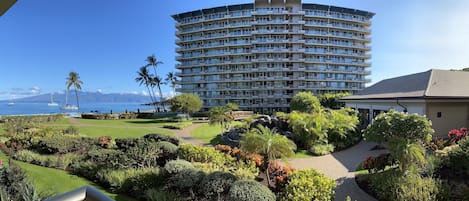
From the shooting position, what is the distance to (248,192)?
6.85m

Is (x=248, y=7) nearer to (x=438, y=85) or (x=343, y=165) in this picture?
(x=438, y=85)

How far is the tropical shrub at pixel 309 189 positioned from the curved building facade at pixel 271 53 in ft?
157

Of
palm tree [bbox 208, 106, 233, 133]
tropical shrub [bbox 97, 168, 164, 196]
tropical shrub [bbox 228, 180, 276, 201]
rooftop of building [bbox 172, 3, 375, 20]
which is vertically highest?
rooftop of building [bbox 172, 3, 375, 20]

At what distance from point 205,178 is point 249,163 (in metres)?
3.03

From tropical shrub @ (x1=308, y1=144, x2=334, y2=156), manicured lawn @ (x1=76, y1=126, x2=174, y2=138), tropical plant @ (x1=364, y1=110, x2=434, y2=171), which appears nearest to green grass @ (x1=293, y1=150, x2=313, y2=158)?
tropical shrub @ (x1=308, y1=144, x2=334, y2=156)

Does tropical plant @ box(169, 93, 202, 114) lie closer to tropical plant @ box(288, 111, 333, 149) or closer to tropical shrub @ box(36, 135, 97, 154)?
tropical shrub @ box(36, 135, 97, 154)

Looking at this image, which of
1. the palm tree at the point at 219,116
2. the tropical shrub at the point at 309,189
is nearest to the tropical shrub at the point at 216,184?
the tropical shrub at the point at 309,189

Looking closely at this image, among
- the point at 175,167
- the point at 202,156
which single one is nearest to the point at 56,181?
the point at 175,167

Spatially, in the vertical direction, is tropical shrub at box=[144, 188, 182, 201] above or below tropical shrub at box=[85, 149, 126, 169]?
below

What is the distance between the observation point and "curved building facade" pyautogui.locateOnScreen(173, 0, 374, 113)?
56594 millimetres

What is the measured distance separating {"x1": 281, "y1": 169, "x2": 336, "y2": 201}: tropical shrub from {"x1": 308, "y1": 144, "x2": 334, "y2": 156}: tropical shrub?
23.8 feet

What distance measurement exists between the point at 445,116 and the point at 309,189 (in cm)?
1380

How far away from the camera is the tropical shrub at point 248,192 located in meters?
6.72

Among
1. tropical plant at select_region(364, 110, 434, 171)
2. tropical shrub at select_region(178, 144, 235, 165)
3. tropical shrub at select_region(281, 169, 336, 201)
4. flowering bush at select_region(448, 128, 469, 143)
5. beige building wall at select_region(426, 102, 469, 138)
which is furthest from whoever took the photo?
beige building wall at select_region(426, 102, 469, 138)
